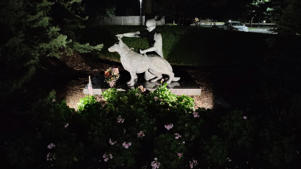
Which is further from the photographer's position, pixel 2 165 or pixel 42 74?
pixel 42 74

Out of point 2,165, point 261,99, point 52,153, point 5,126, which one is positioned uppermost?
point 261,99

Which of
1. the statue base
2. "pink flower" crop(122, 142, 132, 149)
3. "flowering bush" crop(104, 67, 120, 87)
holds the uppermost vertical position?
"flowering bush" crop(104, 67, 120, 87)

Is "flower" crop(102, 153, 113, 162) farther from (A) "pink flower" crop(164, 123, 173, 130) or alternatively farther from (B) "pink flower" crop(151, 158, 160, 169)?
(A) "pink flower" crop(164, 123, 173, 130)

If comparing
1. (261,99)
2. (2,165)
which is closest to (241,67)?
(261,99)

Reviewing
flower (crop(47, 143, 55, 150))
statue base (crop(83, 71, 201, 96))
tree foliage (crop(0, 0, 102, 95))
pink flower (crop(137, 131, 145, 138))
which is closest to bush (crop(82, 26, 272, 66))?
tree foliage (crop(0, 0, 102, 95))

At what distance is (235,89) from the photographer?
7.20 meters

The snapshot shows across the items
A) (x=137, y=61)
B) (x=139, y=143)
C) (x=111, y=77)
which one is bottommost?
(x=139, y=143)

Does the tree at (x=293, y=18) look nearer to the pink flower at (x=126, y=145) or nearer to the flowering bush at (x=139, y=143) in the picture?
the flowering bush at (x=139, y=143)

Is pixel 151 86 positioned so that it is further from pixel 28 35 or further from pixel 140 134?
pixel 28 35

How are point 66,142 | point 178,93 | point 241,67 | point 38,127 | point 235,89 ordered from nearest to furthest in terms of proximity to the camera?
point 66,142, point 38,127, point 178,93, point 235,89, point 241,67

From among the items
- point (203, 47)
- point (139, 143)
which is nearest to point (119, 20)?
point (203, 47)

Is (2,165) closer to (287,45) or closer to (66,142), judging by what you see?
(66,142)

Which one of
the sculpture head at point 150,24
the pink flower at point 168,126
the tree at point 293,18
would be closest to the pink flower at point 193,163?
the pink flower at point 168,126

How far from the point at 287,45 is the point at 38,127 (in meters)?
4.71
